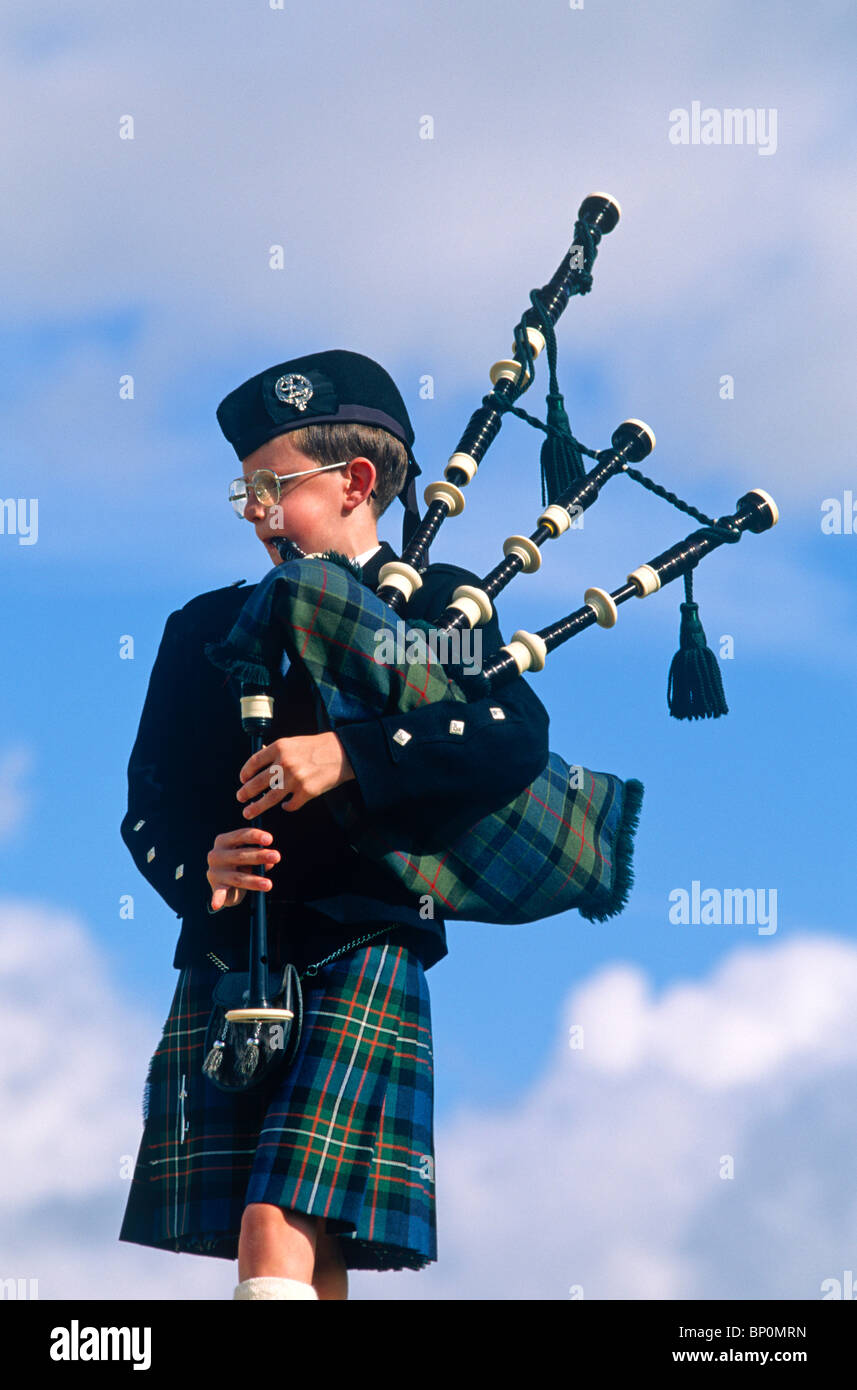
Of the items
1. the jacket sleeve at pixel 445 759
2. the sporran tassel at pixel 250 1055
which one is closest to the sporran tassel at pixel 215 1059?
the sporran tassel at pixel 250 1055

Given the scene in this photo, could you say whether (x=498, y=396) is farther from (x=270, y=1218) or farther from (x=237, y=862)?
(x=270, y=1218)

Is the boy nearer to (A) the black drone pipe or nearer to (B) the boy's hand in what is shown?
(B) the boy's hand

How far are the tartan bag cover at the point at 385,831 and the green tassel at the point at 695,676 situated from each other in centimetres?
70

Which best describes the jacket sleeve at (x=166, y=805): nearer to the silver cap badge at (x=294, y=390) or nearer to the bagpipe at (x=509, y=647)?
the bagpipe at (x=509, y=647)

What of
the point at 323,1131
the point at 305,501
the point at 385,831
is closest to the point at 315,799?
the point at 385,831

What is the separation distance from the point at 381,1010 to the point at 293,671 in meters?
0.78

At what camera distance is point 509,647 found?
393cm

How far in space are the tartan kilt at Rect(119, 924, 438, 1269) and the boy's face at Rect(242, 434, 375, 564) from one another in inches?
41.0

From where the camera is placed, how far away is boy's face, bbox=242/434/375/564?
409 centimetres

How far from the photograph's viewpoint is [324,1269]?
357 centimetres

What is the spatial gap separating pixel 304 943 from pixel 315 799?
316mm

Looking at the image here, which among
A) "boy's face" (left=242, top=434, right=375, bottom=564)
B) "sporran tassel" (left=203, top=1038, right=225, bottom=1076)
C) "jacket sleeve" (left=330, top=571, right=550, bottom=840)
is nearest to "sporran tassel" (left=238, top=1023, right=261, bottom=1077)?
"sporran tassel" (left=203, top=1038, right=225, bottom=1076)
